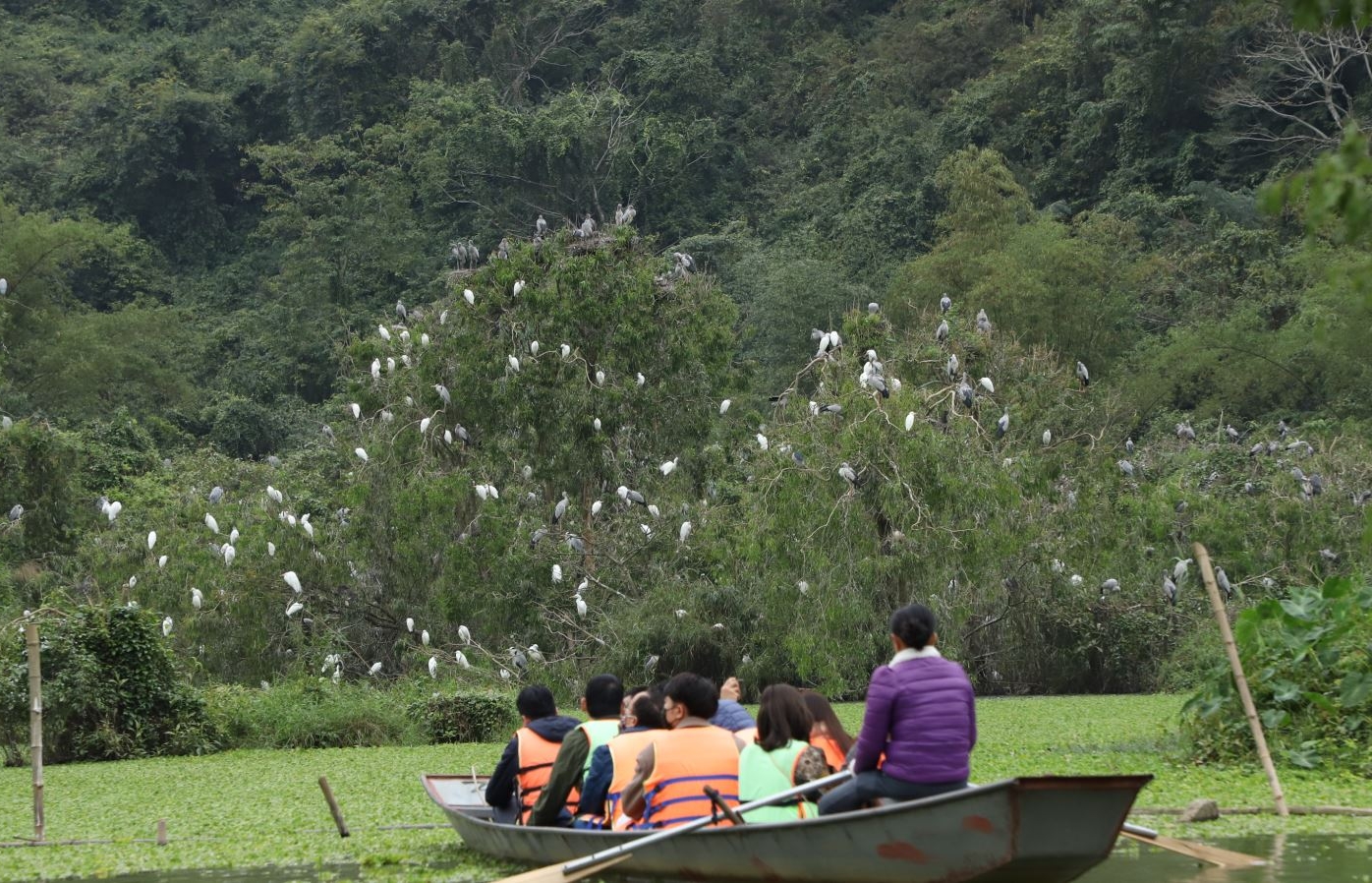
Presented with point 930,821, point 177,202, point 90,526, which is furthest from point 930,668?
point 177,202

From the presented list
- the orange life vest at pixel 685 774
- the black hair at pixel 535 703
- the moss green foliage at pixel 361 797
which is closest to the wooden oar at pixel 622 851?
the orange life vest at pixel 685 774

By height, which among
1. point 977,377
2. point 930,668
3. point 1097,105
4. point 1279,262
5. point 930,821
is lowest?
point 930,821

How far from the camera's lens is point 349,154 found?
38875mm

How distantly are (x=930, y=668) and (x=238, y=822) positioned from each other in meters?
5.25

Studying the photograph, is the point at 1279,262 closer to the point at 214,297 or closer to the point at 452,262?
the point at 452,262

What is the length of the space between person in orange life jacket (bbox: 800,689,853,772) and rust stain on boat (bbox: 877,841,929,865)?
1.06m

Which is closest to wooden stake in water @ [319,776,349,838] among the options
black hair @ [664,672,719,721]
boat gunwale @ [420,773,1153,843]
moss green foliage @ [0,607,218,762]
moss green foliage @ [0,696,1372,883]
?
moss green foliage @ [0,696,1372,883]

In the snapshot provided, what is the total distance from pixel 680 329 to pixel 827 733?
14.3 meters

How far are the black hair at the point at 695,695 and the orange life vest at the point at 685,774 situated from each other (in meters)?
0.07

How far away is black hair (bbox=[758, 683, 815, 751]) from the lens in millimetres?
5902

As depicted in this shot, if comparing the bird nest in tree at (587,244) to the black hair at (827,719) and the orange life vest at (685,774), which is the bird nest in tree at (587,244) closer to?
the black hair at (827,719)

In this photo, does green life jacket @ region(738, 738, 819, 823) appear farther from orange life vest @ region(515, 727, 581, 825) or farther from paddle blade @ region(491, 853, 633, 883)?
orange life vest @ region(515, 727, 581, 825)

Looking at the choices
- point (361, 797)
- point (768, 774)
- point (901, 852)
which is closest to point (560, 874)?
point (768, 774)

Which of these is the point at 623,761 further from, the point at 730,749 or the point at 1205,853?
the point at 1205,853
